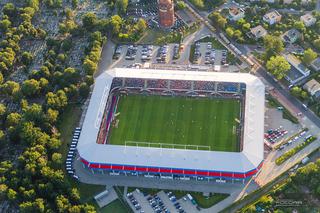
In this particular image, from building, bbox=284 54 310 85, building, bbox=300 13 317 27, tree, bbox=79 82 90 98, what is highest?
building, bbox=300 13 317 27

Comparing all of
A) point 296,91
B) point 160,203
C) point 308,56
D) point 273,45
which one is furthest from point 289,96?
point 160,203

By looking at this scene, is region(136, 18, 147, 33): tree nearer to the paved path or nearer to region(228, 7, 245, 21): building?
region(228, 7, 245, 21): building

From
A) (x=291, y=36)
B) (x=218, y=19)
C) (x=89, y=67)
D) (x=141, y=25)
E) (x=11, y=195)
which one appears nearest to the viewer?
(x=11, y=195)

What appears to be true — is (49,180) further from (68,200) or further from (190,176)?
(190,176)

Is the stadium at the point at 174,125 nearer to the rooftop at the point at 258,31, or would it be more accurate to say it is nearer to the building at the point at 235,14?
the rooftop at the point at 258,31

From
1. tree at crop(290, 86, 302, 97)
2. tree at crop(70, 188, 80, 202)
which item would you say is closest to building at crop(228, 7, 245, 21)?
tree at crop(290, 86, 302, 97)

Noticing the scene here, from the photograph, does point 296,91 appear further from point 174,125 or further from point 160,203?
point 160,203

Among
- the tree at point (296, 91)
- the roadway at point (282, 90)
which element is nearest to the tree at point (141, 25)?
the roadway at point (282, 90)
